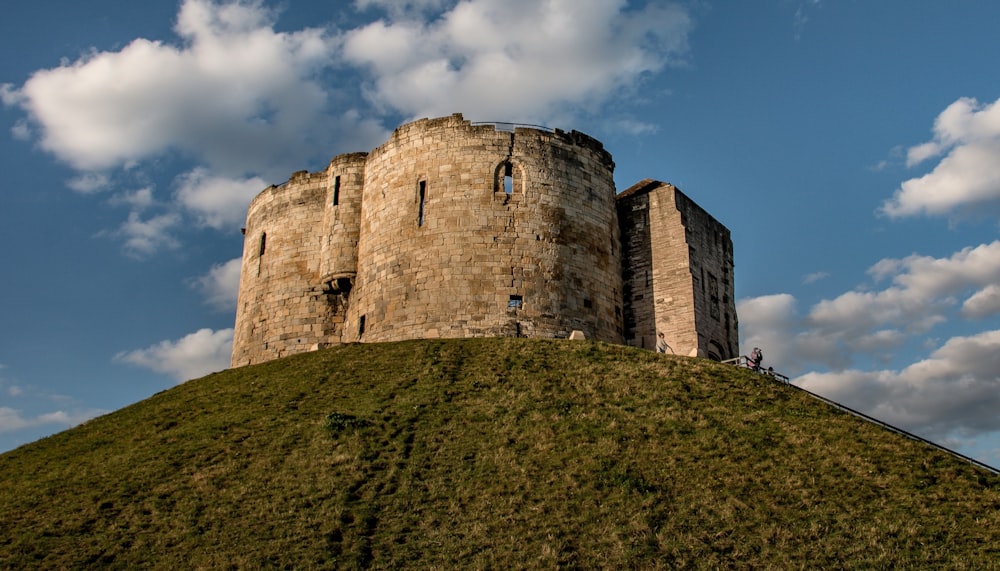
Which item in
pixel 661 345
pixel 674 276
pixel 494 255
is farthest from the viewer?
pixel 674 276

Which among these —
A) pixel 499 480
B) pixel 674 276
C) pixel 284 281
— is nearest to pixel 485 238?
pixel 674 276

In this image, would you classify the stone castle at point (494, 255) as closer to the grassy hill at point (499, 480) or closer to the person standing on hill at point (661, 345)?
the person standing on hill at point (661, 345)

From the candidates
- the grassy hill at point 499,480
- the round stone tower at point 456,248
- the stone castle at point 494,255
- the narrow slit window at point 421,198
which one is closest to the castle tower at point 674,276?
the stone castle at point 494,255

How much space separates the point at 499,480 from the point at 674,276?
15218 millimetres

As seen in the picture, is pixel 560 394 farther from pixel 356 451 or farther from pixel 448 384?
pixel 356 451

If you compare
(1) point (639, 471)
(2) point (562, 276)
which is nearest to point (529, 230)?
(2) point (562, 276)

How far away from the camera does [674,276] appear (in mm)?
32438

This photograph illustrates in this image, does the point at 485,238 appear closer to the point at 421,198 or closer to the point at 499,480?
the point at 421,198

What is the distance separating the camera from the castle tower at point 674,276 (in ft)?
105

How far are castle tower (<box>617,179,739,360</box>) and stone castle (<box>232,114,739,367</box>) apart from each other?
0.17 feet

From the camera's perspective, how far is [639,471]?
63.2 feet

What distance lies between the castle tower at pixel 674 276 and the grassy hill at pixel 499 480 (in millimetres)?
5789

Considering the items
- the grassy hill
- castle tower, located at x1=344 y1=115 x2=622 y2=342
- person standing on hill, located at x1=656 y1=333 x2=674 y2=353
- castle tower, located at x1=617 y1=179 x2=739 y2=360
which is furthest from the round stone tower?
the grassy hill

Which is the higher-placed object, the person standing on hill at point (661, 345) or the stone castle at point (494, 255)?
the stone castle at point (494, 255)
